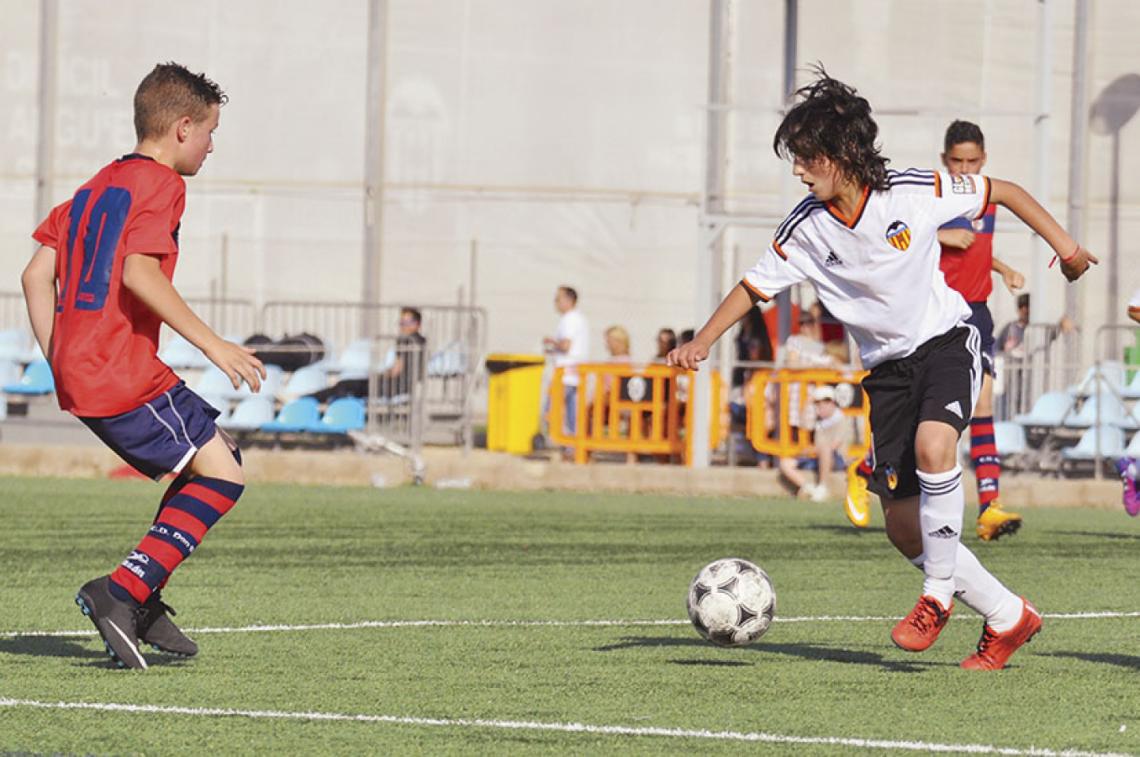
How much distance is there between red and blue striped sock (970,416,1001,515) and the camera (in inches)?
469

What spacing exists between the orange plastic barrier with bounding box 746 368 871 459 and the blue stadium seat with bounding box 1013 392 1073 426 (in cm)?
161

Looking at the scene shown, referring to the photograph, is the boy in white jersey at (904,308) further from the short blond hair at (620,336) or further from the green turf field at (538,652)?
the short blond hair at (620,336)

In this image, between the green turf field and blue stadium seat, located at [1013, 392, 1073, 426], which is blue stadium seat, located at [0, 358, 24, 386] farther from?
blue stadium seat, located at [1013, 392, 1073, 426]

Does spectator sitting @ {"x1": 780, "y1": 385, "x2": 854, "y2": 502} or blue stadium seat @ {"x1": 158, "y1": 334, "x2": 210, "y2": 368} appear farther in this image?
blue stadium seat @ {"x1": 158, "y1": 334, "x2": 210, "y2": 368}

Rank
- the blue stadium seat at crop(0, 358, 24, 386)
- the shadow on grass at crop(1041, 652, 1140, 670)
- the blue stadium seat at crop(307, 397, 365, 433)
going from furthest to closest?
the blue stadium seat at crop(0, 358, 24, 386), the blue stadium seat at crop(307, 397, 365, 433), the shadow on grass at crop(1041, 652, 1140, 670)

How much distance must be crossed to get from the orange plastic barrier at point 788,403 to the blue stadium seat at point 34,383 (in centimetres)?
A: 812

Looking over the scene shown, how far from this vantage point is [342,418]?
19.9 meters

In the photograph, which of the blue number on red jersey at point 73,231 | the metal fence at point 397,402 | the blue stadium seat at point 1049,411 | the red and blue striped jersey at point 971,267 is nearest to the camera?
the blue number on red jersey at point 73,231

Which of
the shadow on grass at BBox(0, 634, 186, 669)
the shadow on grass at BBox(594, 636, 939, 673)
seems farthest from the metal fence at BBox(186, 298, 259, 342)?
the shadow on grass at BBox(594, 636, 939, 673)

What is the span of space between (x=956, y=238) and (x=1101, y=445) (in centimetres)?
836

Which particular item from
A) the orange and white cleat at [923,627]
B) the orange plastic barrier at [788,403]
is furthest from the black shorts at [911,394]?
the orange plastic barrier at [788,403]

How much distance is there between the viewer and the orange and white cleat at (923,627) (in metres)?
6.90

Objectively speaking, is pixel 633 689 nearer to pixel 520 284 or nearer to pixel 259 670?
pixel 259 670

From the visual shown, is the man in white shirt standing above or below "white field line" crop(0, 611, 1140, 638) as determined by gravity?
above
